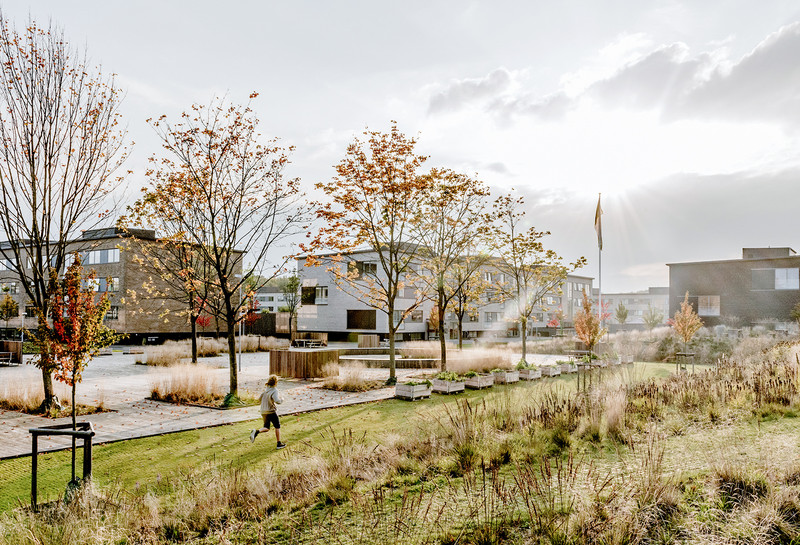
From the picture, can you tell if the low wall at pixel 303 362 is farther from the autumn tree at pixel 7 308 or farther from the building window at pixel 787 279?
the building window at pixel 787 279

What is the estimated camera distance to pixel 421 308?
5391 centimetres

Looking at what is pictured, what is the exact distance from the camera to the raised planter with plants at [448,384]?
17344 mm

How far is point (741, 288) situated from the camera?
48688 millimetres

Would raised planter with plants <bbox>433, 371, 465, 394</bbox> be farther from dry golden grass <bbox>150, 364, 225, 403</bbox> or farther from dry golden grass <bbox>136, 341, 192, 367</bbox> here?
dry golden grass <bbox>136, 341, 192, 367</bbox>

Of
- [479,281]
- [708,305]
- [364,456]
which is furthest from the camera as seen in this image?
[708,305]

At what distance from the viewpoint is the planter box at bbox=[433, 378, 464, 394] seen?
17.3 metres

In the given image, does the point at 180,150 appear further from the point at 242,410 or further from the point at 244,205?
the point at 242,410

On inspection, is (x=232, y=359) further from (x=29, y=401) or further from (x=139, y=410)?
(x=29, y=401)

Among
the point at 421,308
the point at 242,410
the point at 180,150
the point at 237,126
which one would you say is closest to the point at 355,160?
the point at 237,126

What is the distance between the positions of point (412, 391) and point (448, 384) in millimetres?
1866

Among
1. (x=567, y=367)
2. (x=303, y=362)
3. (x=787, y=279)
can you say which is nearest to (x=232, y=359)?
(x=303, y=362)

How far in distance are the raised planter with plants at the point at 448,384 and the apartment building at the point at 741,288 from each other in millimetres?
A: 37685

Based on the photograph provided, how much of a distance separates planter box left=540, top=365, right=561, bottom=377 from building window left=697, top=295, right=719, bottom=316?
1312 inches

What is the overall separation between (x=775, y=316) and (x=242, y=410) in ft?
159
